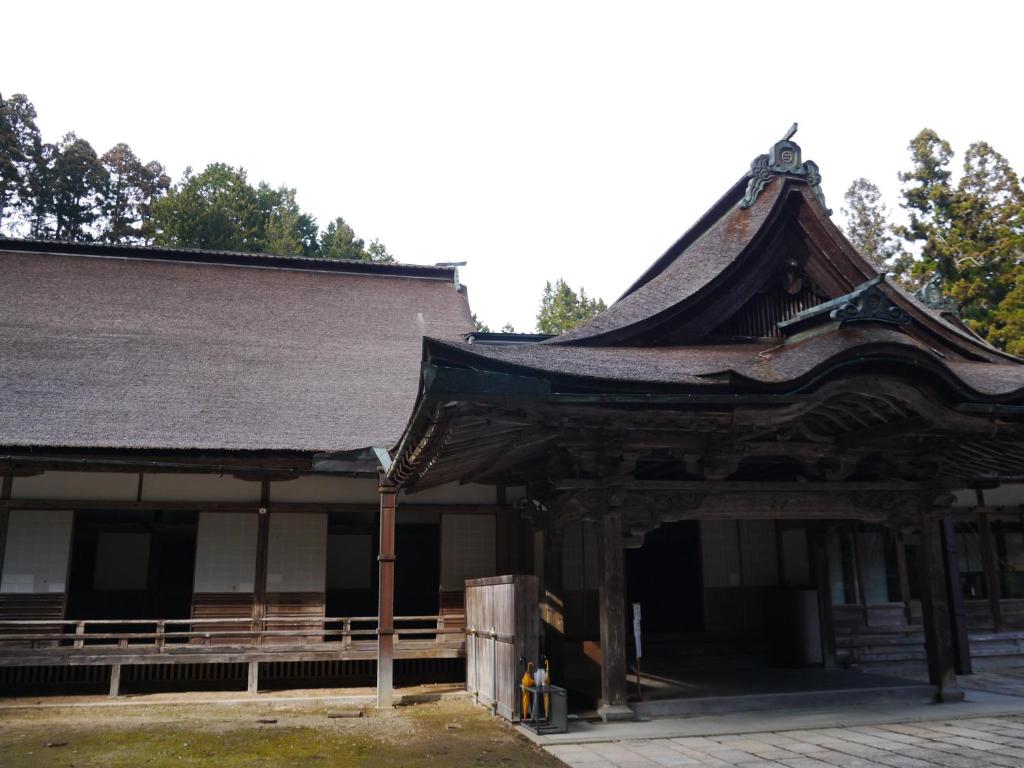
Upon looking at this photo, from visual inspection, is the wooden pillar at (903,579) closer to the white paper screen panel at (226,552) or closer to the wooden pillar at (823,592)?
the wooden pillar at (823,592)

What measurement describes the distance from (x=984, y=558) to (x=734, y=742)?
8364mm

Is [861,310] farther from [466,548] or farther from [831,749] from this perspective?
[466,548]

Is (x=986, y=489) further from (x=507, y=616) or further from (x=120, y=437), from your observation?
(x=120, y=437)

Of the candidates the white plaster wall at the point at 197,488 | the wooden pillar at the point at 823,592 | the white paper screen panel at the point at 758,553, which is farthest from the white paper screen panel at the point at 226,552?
the wooden pillar at the point at 823,592

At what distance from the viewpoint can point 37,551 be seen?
10742 millimetres

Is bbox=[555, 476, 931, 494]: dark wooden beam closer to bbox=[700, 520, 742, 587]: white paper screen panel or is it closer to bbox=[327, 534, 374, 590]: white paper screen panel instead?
bbox=[700, 520, 742, 587]: white paper screen panel

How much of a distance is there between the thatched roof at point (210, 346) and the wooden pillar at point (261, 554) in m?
0.98

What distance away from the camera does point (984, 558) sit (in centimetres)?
1309

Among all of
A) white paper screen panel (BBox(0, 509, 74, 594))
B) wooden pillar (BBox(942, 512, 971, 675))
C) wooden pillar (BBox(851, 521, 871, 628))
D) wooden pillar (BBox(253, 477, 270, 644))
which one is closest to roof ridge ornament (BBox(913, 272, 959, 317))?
wooden pillar (BBox(942, 512, 971, 675))

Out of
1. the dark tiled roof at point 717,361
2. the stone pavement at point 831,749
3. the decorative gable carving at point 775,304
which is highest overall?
the decorative gable carving at point 775,304

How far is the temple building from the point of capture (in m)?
7.50

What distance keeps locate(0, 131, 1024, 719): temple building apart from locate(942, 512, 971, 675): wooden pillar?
38 millimetres

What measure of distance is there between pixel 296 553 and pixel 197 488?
1675mm

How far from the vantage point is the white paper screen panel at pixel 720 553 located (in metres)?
12.1
